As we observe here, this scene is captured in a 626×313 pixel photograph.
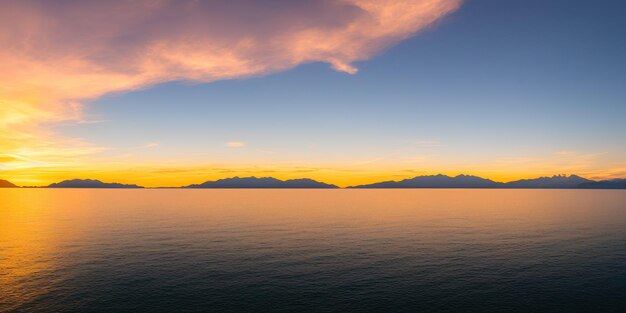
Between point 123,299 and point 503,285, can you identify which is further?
point 503,285

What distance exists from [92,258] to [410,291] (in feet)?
218

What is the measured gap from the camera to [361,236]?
115m

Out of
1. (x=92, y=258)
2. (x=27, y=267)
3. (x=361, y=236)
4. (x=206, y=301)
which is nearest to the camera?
(x=206, y=301)

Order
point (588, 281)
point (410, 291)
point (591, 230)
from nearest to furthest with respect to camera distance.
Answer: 1. point (410, 291)
2. point (588, 281)
3. point (591, 230)

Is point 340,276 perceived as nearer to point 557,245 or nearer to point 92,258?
point 92,258

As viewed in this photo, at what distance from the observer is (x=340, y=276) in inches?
2704

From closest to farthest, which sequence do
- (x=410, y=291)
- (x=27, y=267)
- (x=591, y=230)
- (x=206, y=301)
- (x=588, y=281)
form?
1. (x=206, y=301)
2. (x=410, y=291)
3. (x=588, y=281)
4. (x=27, y=267)
5. (x=591, y=230)

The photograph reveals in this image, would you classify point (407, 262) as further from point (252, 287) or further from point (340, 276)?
point (252, 287)

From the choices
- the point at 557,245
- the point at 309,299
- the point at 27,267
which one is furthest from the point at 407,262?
the point at 27,267

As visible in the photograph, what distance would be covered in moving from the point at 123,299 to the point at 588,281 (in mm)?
75626

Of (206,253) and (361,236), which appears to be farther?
(361,236)

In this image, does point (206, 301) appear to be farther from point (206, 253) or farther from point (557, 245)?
point (557, 245)

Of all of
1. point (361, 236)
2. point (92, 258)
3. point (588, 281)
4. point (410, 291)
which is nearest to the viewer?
point (410, 291)

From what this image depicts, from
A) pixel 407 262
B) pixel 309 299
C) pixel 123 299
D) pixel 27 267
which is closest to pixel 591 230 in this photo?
pixel 407 262
